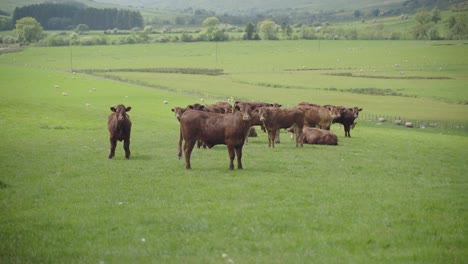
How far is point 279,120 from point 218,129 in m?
7.69

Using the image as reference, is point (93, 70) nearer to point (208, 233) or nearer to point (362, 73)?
point (362, 73)

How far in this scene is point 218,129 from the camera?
2005 centimetres

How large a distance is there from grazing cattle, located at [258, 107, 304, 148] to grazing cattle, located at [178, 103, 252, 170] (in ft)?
21.6

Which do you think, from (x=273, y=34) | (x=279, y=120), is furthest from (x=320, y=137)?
(x=273, y=34)

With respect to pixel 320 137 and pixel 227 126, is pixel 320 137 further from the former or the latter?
pixel 227 126

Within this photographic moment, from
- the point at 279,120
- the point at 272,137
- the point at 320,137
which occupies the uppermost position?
the point at 279,120

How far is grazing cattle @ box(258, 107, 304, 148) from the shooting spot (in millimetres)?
26953

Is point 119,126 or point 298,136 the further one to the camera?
point 298,136

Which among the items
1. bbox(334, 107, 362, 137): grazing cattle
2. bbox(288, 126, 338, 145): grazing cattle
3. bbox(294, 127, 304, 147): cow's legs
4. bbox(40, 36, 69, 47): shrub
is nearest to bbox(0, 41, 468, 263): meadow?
bbox(288, 126, 338, 145): grazing cattle

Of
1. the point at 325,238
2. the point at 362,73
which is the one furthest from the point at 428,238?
the point at 362,73

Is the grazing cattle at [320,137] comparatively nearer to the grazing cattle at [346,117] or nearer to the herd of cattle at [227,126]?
the herd of cattle at [227,126]

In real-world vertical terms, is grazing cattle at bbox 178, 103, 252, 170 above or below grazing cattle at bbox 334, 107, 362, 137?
above

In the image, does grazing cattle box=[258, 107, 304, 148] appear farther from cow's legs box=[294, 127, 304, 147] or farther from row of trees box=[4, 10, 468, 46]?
row of trees box=[4, 10, 468, 46]

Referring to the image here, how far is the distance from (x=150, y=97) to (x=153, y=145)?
2862 centimetres
